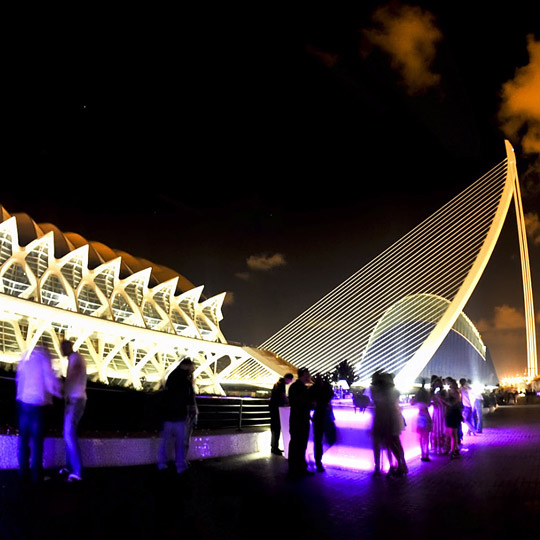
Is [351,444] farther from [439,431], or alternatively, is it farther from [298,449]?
[439,431]

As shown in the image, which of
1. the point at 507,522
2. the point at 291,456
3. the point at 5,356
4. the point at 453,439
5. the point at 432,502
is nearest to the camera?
the point at 507,522

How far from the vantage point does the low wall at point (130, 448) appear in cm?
664

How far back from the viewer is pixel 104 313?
40688mm

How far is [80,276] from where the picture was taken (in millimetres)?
41031

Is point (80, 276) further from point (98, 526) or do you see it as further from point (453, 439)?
point (98, 526)

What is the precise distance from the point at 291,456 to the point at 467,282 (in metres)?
15.3

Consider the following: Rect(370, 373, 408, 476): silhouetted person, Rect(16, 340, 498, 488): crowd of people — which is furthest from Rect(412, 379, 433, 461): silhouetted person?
Rect(370, 373, 408, 476): silhouetted person

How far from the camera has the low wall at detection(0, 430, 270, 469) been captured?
6645 mm

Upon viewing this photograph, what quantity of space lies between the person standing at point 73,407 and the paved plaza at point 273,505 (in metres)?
0.22

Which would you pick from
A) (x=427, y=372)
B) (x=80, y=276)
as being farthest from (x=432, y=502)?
(x=427, y=372)

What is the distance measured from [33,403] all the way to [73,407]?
1.43ft

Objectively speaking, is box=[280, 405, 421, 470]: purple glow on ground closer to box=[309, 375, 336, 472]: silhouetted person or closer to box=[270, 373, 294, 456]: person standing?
box=[309, 375, 336, 472]: silhouetted person

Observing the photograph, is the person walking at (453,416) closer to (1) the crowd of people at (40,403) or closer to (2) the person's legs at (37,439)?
(1) the crowd of people at (40,403)

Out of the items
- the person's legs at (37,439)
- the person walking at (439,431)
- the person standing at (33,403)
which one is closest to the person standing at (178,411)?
the person standing at (33,403)
